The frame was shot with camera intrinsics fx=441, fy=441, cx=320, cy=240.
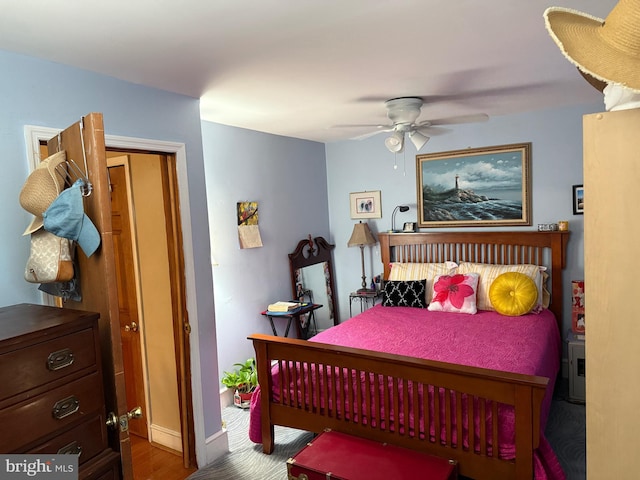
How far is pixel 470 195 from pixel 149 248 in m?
2.99

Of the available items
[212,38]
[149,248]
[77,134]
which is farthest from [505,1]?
Result: [149,248]

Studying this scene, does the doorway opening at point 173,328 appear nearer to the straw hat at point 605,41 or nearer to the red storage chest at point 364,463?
the red storage chest at point 364,463

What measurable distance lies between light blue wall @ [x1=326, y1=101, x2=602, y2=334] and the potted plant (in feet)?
5.68

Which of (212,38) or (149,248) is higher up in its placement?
(212,38)

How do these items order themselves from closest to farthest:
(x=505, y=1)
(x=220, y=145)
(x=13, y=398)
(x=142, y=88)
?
(x=13, y=398) → (x=505, y=1) → (x=142, y=88) → (x=220, y=145)

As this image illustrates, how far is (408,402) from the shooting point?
2.41 m

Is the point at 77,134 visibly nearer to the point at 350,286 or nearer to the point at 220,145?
the point at 220,145

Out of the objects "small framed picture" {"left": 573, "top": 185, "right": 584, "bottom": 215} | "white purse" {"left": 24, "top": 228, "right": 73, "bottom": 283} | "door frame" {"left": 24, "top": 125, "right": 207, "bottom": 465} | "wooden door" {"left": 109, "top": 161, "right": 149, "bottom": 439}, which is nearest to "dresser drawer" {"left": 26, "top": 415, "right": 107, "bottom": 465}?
"white purse" {"left": 24, "top": 228, "right": 73, "bottom": 283}

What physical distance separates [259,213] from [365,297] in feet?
5.07

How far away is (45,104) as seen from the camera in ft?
6.66

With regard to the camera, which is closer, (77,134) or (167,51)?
(77,134)

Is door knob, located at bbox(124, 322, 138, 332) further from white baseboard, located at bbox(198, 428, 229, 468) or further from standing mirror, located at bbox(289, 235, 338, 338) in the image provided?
standing mirror, located at bbox(289, 235, 338, 338)

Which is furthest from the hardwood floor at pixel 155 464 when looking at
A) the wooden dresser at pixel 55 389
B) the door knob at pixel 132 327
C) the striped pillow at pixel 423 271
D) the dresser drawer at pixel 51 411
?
the striped pillow at pixel 423 271

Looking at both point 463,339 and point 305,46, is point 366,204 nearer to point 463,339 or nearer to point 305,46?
point 463,339
